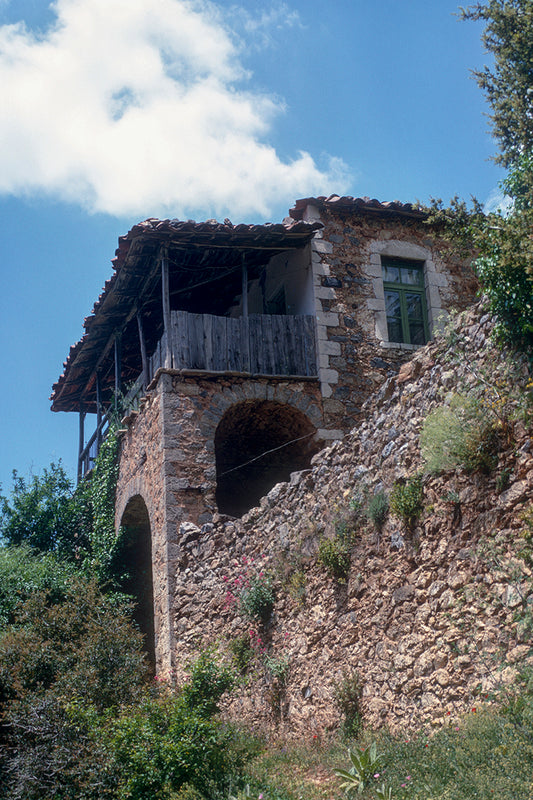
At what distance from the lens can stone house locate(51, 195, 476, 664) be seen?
11.8m

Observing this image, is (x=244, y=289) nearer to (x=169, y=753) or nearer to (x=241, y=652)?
(x=241, y=652)

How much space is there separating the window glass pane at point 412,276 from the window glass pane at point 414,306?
0.23 m

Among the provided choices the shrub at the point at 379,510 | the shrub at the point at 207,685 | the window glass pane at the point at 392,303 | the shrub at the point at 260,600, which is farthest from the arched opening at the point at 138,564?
the shrub at the point at 379,510

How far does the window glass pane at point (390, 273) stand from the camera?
44.6ft

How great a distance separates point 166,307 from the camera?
12.3 meters

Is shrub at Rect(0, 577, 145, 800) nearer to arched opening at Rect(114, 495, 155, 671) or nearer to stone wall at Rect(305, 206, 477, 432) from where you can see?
arched opening at Rect(114, 495, 155, 671)

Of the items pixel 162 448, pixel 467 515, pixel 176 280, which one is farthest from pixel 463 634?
pixel 176 280

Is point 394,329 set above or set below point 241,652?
above

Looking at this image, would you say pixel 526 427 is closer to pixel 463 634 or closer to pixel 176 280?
pixel 463 634

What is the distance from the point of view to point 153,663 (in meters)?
11.9

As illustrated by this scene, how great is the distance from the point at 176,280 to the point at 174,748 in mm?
8928

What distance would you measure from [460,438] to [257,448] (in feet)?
26.2

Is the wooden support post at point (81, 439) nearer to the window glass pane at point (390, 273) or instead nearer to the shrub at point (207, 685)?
the window glass pane at point (390, 273)

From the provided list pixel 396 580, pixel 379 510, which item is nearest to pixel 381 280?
pixel 379 510
